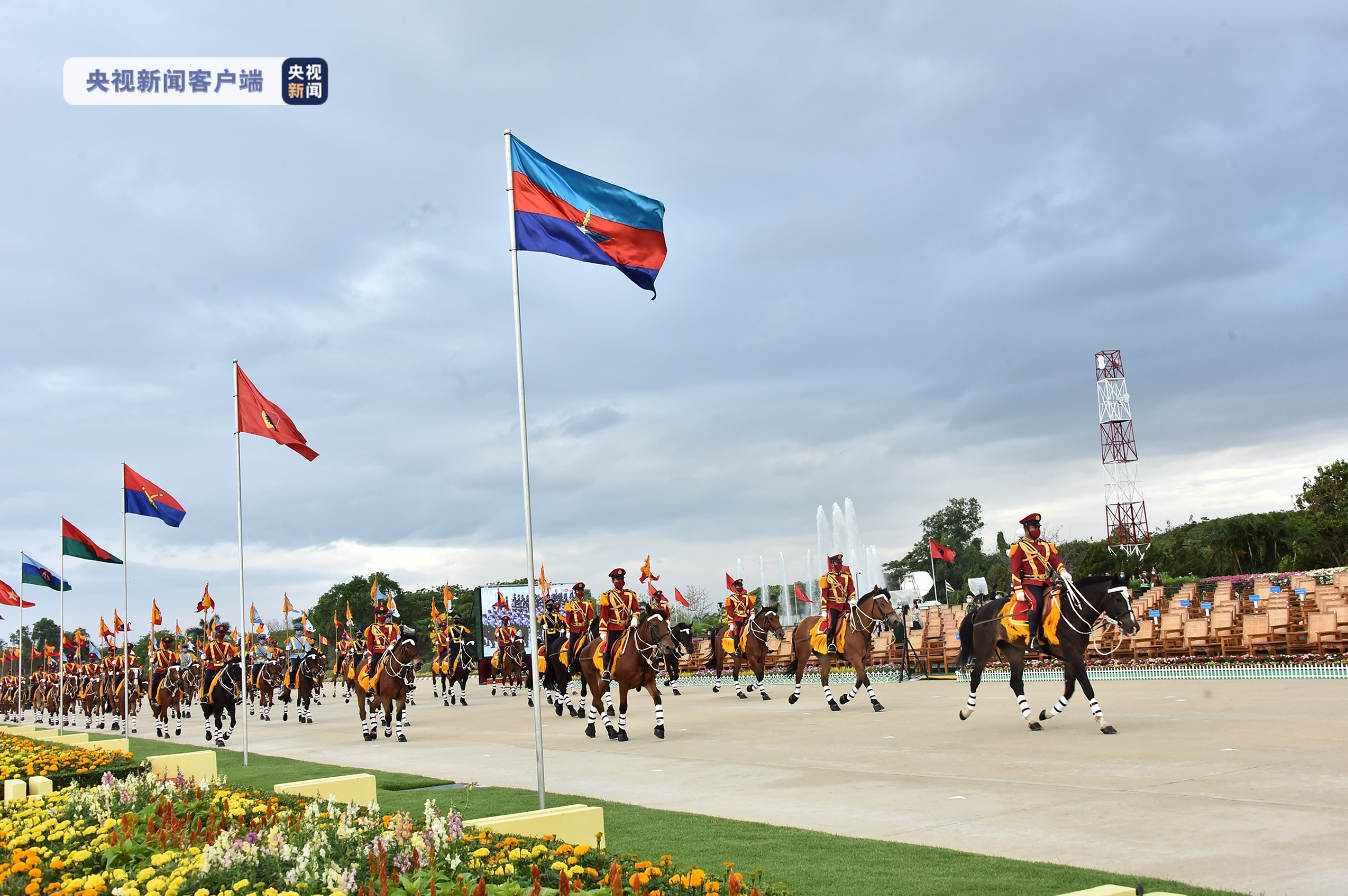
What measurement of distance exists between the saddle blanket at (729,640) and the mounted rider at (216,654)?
41.8 feet

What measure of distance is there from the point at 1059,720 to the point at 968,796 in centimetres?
689

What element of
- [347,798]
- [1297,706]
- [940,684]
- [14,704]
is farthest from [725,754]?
[14,704]

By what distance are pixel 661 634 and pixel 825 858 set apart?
31.7 ft

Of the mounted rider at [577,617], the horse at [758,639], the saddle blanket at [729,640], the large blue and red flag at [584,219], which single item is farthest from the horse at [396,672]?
the large blue and red flag at [584,219]

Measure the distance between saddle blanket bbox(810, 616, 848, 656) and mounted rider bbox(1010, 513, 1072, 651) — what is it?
17.1 feet

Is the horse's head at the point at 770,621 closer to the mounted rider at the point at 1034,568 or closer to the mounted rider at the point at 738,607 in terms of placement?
the mounted rider at the point at 738,607

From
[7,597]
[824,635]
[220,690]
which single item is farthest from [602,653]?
[7,597]

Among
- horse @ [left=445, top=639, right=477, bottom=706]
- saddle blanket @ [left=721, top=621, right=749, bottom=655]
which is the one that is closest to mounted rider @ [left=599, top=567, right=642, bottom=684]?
saddle blanket @ [left=721, top=621, right=749, bottom=655]

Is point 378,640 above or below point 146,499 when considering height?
below

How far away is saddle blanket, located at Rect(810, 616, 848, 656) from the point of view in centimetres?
1986

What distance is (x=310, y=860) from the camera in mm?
5828

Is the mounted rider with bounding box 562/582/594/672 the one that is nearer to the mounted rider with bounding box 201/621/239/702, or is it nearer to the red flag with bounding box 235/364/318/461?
the red flag with bounding box 235/364/318/461

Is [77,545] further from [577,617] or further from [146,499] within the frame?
[577,617]

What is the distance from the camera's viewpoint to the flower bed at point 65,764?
43.4 feet
